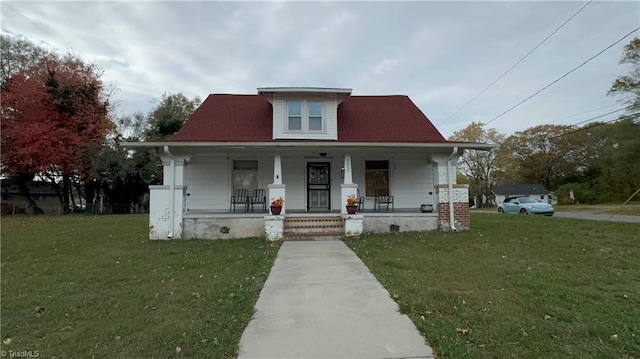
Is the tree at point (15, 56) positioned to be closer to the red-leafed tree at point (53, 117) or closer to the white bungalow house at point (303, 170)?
the red-leafed tree at point (53, 117)

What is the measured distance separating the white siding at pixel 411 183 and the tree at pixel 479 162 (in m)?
36.4

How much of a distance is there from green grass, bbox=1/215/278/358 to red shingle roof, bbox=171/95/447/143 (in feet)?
16.3

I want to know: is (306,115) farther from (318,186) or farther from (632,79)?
(632,79)

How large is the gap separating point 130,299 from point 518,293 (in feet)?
16.6

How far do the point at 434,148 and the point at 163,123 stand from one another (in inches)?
909

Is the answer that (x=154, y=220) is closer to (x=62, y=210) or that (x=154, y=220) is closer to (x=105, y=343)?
(x=105, y=343)

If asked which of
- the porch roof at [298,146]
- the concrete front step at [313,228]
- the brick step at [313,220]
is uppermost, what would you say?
the porch roof at [298,146]

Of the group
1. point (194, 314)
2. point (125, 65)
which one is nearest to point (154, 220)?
point (194, 314)

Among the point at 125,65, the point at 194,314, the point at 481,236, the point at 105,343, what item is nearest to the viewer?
the point at 105,343

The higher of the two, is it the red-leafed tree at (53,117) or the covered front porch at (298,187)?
the red-leafed tree at (53,117)

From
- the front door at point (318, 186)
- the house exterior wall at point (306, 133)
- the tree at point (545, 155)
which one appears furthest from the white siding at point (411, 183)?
the tree at point (545, 155)

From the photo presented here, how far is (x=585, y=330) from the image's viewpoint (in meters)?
3.24

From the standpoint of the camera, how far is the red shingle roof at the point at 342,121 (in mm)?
11734

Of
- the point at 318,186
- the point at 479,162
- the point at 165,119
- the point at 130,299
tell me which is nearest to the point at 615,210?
the point at 318,186
